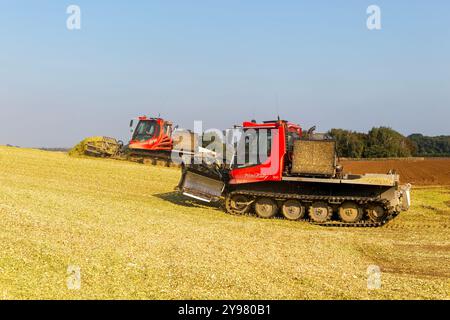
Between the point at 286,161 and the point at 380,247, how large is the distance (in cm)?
439

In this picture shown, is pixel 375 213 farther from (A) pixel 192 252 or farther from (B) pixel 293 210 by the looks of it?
(A) pixel 192 252

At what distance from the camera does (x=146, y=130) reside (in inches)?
1158

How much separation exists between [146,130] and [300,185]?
1527 cm

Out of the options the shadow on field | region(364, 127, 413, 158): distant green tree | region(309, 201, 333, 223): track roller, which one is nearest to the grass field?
the shadow on field

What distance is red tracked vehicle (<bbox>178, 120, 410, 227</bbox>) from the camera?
599 inches

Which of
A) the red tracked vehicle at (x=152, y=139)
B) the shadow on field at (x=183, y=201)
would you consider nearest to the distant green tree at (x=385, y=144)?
the red tracked vehicle at (x=152, y=139)

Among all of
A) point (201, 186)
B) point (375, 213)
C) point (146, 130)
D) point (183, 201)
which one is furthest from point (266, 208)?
point (146, 130)

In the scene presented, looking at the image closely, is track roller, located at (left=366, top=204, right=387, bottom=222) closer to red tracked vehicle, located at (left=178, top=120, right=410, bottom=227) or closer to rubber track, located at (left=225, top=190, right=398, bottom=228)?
red tracked vehicle, located at (left=178, top=120, right=410, bottom=227)

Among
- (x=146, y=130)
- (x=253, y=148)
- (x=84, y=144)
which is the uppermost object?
(x=146, y=130)

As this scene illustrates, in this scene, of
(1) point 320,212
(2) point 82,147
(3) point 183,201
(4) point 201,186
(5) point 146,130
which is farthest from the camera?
(2) point 82,147

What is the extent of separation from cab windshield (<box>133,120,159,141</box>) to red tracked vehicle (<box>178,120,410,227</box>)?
1319 centimetres

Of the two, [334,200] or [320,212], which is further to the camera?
[320,212]

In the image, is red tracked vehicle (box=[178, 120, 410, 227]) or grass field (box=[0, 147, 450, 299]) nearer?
grass field (box=[0, 147, 450, 299])
